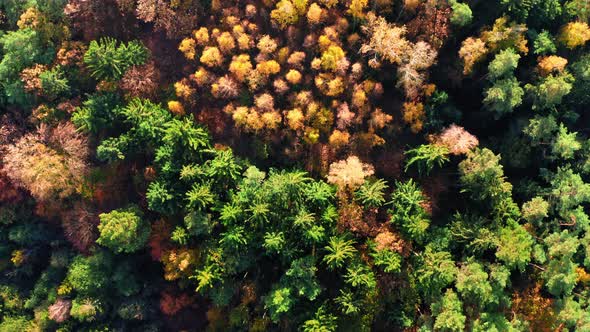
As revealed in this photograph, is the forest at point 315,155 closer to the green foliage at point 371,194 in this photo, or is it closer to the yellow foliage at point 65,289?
the green foliage at point 371,194

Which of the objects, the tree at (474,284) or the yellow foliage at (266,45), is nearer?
the tree at (474,284)

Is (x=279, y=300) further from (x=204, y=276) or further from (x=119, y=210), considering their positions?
(x=119, y=210)

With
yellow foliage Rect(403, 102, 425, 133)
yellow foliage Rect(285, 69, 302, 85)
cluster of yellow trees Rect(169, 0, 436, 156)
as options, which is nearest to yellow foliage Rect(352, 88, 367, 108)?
cluster of yellow trees Rect(169, 0, 436, 156)

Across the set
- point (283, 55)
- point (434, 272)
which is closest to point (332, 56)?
point (283, 55)

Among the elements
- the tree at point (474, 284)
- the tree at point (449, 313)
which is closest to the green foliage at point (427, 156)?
the tree at point (474, 284)

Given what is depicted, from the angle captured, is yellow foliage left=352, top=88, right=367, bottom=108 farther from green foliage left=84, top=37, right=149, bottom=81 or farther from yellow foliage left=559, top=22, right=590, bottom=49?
green foliage left=84, top=37, right=149, bottom=81

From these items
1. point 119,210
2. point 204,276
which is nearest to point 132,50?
point 119,210

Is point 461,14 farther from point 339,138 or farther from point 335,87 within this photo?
point 339,138
